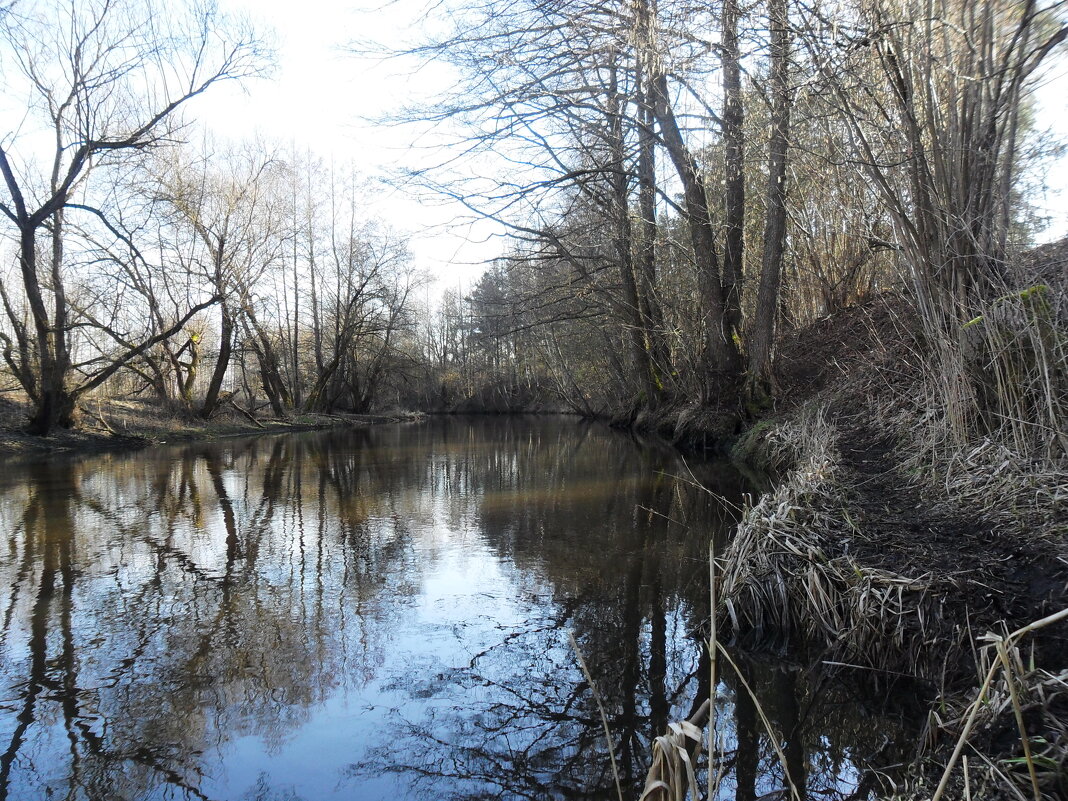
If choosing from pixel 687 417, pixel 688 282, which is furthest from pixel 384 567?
pixel 688 282

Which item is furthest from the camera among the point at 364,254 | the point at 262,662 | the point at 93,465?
the point at 364,254

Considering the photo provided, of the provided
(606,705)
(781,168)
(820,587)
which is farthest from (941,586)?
(781,168)

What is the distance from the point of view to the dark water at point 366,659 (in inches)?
92.7

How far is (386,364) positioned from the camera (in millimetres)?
34625

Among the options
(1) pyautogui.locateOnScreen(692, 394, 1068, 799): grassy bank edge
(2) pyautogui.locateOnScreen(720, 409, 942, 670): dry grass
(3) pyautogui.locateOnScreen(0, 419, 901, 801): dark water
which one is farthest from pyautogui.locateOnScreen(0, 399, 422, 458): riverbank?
(1) pyautogui.locateOnScreen(692, 394, 1068, 799): grassy bank edge

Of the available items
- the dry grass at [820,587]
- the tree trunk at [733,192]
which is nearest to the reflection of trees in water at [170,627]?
the dry grass at [820,587]

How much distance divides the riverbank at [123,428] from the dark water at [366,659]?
8.02 metres

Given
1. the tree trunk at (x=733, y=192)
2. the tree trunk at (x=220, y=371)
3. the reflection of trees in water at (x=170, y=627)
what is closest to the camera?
the reflection of trees in water at (x=170, y=627)

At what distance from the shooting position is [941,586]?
2686 mm

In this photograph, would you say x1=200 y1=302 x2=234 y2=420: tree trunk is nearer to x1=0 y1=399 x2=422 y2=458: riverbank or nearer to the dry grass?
x1=0 y1=399 x2=422 y2=458: riverbank

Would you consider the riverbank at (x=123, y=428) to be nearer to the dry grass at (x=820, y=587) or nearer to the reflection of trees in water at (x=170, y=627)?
the reflection of trees in water at (x=170, y=627)

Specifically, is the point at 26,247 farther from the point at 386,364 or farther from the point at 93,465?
the point at 386,364

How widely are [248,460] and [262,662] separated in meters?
10.1

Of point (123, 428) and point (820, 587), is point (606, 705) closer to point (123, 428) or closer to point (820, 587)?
point (820, 587)
